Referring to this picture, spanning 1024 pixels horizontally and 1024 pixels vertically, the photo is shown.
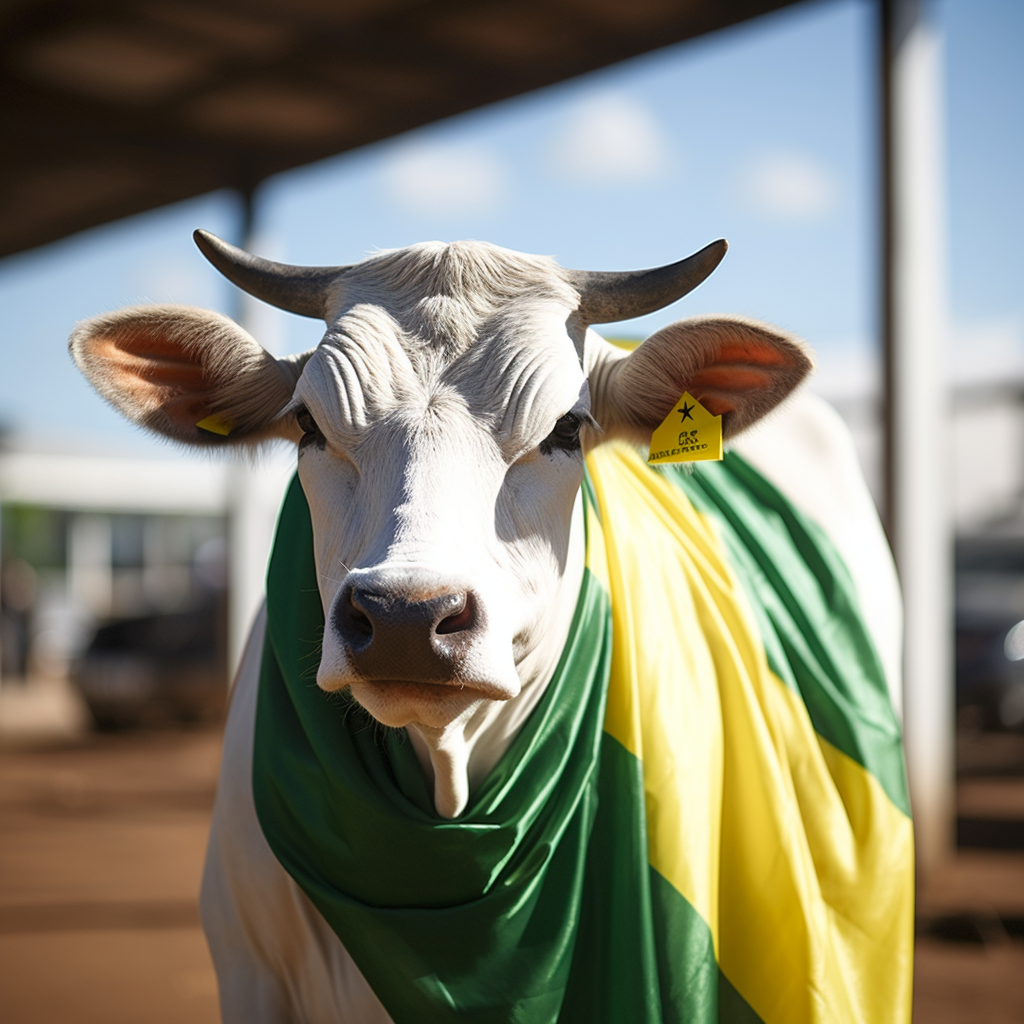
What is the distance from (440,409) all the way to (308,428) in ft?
1.09

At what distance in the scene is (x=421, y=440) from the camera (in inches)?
70.6

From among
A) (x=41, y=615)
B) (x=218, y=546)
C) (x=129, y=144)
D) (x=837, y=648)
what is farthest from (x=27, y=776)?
(x=41, y=615)

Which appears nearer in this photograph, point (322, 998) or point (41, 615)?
point (322, 998)

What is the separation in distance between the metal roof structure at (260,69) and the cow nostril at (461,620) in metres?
4.98

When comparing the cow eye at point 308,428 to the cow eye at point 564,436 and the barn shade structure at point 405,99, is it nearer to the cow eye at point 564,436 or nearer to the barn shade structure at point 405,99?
the cow eye at point 564,436

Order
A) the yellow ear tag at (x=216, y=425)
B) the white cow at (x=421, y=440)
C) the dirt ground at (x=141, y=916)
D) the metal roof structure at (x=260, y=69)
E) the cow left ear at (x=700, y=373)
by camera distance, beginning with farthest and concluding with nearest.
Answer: the metal roof structure at (x=260, y=69) < the dirt ground at (x=141, y=916) < the yellow ear tag at (x=216, y=425) < the cow left ear at (x=700, y=373) < the white cow at (x=421, y=440)

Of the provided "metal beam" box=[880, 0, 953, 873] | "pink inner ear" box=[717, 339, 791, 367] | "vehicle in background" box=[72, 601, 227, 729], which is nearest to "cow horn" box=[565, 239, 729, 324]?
"pink inner ear" box=[717, 339, 791, 367]

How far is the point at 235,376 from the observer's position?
7.32 ft

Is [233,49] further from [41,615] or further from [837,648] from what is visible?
[41,615]

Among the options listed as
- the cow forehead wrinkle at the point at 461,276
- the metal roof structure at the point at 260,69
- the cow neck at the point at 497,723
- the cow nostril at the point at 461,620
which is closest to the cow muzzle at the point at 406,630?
the cow nostril at the point at 461,620

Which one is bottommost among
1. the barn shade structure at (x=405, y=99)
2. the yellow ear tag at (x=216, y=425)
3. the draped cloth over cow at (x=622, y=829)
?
the draped cloth over cow at (x=622, y=829)

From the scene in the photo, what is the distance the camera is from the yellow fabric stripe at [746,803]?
217cm

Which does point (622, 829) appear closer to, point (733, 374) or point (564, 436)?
Answer: point (564, 436)

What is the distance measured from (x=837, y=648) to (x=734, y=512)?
46 centimetres
